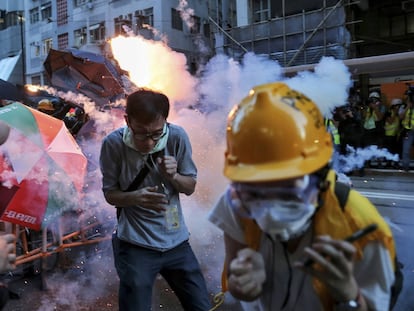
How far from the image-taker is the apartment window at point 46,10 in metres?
34.1

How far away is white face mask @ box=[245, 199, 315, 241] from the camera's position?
1.31m

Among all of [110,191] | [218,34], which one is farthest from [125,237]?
[218,34]

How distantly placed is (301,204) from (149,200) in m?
1.33

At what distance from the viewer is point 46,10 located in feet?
113

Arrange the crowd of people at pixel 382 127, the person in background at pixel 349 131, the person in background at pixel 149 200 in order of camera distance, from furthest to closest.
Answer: the crowd of people at pixel 382 127, the person in background at pixel 349 131, the person in background at pixel 149 200

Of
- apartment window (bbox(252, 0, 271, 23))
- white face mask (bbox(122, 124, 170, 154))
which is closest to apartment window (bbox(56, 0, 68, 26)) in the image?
apartment window (bbox(252, 0, 271, 23))

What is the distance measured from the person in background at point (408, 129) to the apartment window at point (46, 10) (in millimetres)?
30513

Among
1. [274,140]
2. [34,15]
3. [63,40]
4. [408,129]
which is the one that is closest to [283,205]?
[274,140]

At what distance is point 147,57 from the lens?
7039 millimetres

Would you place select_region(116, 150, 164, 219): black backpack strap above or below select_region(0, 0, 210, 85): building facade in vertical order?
below

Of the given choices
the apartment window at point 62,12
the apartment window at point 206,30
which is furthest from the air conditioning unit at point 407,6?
the apartment window at point 62,12

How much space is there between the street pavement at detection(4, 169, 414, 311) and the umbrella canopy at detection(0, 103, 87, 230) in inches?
31.1

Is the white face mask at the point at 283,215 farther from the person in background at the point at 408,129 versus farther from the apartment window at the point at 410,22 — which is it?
the apartment window at the point at 410,22

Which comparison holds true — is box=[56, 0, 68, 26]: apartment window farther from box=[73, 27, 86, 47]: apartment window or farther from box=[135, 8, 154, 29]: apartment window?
box=[135, 8, 154, 29]: apartment window
